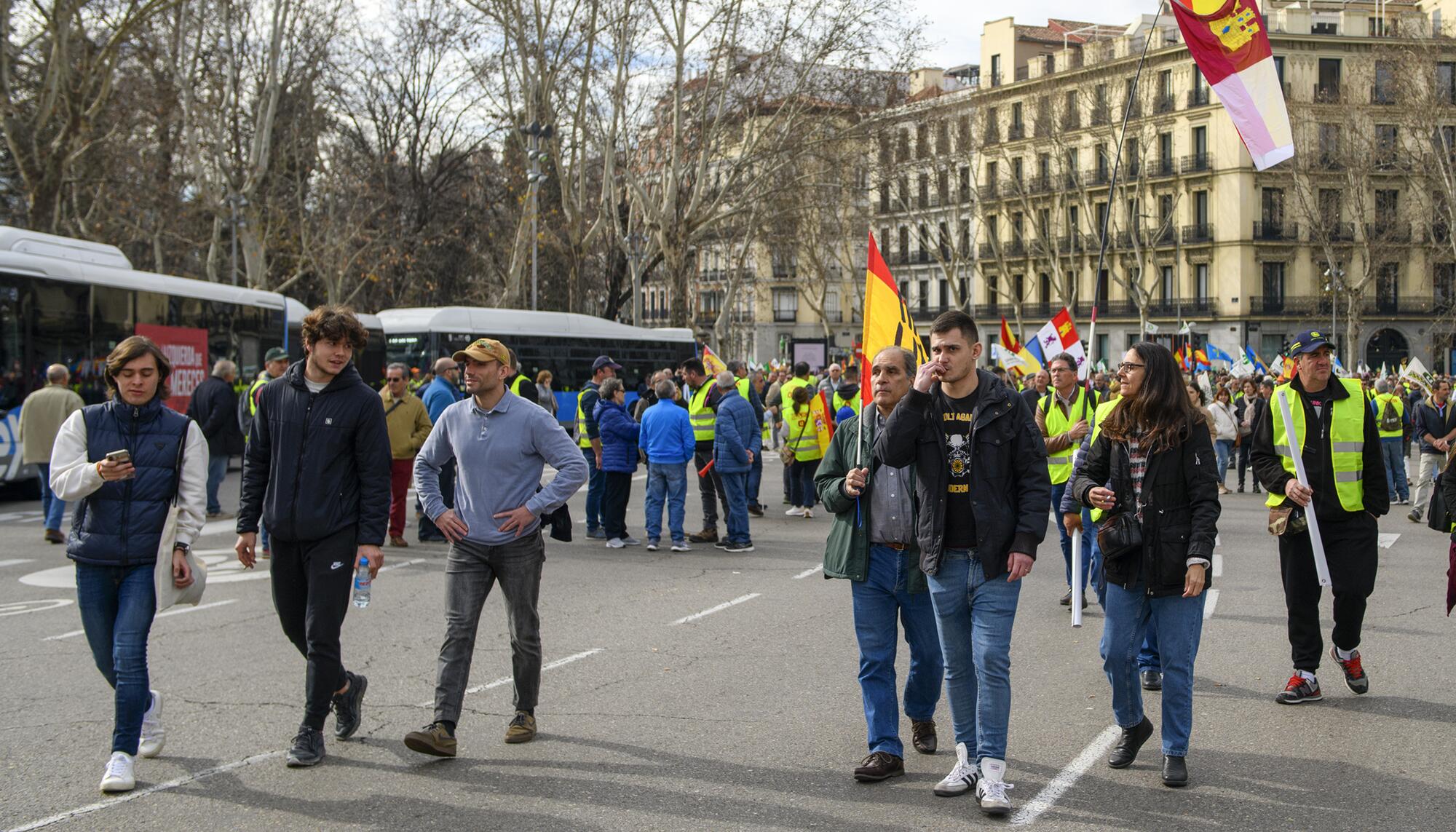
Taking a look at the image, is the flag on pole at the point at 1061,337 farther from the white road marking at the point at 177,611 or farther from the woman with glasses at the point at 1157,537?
the woman with glasses at the point at 1157,537

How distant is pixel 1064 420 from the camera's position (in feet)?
31.8

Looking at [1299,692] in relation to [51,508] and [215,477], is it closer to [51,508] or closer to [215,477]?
[51,508]

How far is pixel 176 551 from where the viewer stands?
537 centimetres

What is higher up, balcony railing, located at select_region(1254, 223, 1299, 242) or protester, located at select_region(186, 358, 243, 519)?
balcony railing, located at select_region(1254, 223, 1299, 242)

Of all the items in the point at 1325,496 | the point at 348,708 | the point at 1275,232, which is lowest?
the point at 348,708

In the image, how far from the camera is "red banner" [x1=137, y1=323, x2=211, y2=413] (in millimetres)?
20953

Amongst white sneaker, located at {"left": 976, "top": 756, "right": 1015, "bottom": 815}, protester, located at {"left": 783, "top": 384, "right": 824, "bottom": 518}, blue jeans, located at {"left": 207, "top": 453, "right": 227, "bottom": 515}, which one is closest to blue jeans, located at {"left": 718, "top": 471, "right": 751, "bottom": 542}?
protester, located at {"left": 783, "top": 384, "right": 824, "bottom": 518}

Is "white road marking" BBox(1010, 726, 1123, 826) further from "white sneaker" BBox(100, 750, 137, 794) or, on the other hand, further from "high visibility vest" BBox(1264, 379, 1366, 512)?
"white sneaker" BBox(100, 750, 137, 794)

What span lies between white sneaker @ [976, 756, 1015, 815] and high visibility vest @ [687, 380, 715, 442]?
9.34 m

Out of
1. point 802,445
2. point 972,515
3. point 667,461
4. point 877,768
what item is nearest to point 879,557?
point 972,515

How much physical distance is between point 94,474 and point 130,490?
159 millimetres

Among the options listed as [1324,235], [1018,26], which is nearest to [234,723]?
[1324,235]

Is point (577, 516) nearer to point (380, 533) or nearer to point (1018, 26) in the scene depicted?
point (380, 533)

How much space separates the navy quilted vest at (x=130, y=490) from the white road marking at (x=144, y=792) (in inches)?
33.8
